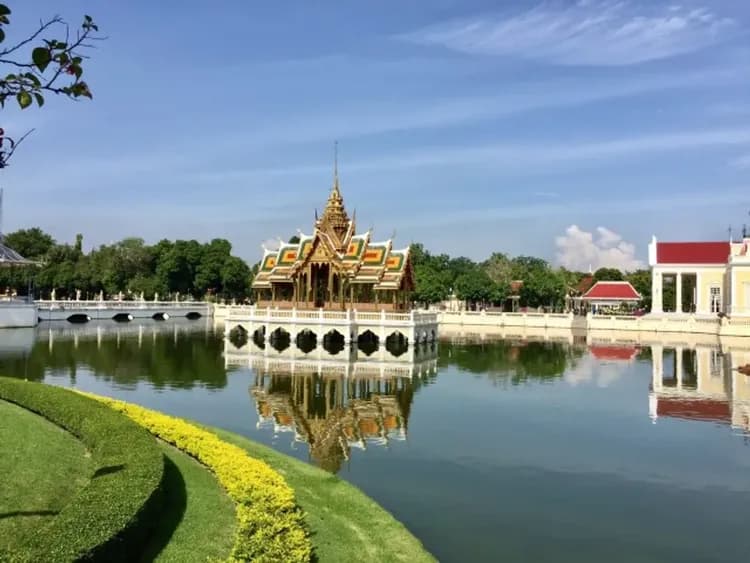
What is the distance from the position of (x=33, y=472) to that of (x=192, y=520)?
2500 mm

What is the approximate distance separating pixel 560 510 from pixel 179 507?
6.10 m

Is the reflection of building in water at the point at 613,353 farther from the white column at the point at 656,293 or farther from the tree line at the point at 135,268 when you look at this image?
the tree line at the point at 135,268

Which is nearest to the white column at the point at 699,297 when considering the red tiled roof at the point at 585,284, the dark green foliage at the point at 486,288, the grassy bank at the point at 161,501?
the dark green foliage at the point at 486,288

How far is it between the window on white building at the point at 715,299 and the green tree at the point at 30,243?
7202 centimetres

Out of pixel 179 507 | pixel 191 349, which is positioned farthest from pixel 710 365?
pixel 179 507

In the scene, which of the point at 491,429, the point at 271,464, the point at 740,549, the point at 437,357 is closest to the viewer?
the point at 740,549

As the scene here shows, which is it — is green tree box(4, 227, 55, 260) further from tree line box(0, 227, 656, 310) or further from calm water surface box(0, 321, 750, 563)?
calm water surface box(0, 321, 750, 563)

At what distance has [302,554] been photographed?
23.1 ft

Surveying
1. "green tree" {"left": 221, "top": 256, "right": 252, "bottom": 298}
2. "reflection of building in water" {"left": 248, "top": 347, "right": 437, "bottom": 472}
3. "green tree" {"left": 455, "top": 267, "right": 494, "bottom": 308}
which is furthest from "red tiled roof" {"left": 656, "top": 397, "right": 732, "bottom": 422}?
"green tree" {"left": 221, "top": 256, "right": 252, "bottom": 298}

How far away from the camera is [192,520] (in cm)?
826

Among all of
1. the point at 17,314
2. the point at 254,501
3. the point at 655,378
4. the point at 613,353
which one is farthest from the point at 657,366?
the point at 17,314

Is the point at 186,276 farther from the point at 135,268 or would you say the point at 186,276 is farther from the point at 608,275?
the point at 608,275

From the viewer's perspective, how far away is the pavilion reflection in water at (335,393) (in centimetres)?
1540

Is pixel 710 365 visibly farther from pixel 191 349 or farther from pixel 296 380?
pixel 191 349
